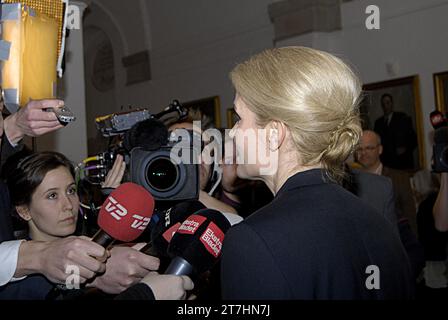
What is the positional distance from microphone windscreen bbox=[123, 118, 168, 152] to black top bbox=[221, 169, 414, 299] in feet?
1.90

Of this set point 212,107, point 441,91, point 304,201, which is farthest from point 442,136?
point 212,107

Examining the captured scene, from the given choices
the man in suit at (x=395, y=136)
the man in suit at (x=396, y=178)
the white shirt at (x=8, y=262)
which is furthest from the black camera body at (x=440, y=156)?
the man in suit at (x=395, y=136)

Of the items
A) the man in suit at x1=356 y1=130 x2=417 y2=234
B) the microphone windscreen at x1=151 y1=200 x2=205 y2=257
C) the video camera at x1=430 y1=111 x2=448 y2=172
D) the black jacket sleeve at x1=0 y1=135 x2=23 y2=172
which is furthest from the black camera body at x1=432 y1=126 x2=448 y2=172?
the black jacket sleeve at x1=0 y1=135 x2=23 y2=172

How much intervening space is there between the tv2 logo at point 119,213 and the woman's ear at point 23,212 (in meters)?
0.80

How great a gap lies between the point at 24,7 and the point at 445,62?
479 cm

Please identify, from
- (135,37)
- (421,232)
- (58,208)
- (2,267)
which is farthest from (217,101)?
(2,267)

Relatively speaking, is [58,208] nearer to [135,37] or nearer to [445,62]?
[445,62]

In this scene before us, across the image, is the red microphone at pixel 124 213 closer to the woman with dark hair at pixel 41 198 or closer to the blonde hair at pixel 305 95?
the blonde hair at pixel 305 95

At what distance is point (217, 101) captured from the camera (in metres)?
8.12

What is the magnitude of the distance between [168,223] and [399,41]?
5.10 m

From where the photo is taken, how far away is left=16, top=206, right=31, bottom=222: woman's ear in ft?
7.84

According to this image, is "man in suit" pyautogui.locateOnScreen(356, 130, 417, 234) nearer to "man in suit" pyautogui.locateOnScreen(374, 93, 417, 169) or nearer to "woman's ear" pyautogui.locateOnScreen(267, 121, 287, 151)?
"man in suit" pyautogui.locateOnScreen(374, 93, 417, 169)

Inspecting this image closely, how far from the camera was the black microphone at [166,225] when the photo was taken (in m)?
1.66

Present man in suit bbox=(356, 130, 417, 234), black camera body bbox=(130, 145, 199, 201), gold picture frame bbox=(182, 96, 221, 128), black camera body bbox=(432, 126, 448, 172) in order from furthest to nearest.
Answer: gold picture frame bbox=(182, 96, 221, 128)
man in suit bbox=(356, 130, 417, 234)
black camera body bbox=(432, 126, 448, 172)
black camera body bbox=(130, 145, 199, 201)
